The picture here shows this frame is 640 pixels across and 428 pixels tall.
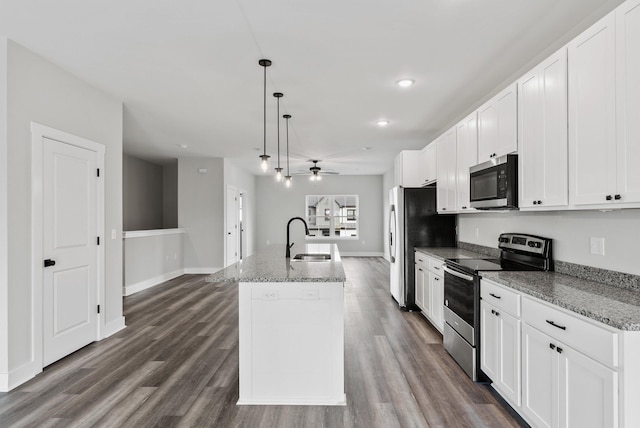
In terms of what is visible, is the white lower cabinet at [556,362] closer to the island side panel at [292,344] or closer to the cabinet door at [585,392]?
the cabinet door at [585,392]

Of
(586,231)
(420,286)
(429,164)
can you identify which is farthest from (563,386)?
Result: (429,164)

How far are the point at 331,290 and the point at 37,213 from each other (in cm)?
259

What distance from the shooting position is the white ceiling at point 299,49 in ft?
7.79

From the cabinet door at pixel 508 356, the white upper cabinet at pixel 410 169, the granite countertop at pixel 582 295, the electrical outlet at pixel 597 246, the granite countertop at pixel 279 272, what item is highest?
the white upper cabinet at pixel 410 169

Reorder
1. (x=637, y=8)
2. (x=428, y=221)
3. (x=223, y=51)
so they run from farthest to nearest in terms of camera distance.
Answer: (x=428, y=221) → (x=223, y=51) → (x=637, y=8)

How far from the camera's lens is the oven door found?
112 inches

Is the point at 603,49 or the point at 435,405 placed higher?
the point at 603,49

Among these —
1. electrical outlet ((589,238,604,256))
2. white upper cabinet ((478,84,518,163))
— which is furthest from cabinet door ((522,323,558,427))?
white upper cabinet ((478,84,518,163))

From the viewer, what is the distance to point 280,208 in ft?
37.7

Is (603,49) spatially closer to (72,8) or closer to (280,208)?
(72,8)

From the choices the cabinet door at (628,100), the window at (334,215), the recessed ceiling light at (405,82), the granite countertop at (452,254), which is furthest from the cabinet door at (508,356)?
the window at (334,215)

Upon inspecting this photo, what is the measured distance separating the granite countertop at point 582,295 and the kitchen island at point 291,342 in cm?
118

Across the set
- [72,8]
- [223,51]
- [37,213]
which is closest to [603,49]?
[223,51]

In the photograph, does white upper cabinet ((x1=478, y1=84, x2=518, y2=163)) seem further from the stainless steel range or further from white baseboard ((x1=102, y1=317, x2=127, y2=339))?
white baseboard ((x1=102, y1=317, x2=127, y2=339))
